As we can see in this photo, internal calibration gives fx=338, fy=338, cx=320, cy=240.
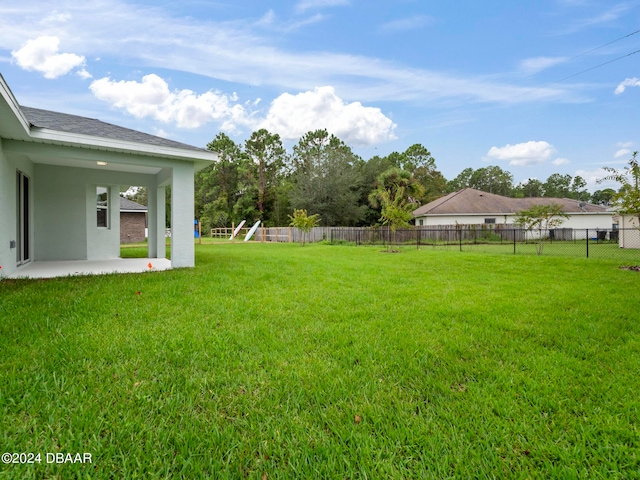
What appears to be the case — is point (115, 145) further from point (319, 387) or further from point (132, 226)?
point (132, 226)

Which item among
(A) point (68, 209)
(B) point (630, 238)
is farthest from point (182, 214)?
(B) point (630, 238)

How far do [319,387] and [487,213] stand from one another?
92.8 feet

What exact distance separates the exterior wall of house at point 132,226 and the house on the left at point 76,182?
14.6m

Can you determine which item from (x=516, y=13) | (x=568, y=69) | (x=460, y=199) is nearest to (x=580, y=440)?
(x=516, y=13)

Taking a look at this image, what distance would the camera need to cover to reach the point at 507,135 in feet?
70.8

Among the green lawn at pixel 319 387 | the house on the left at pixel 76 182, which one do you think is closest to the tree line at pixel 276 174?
the house on the left at pixel 76 182

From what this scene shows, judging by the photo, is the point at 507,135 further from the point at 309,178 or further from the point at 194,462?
the point at 194,462

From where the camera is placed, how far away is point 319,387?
2486 mm

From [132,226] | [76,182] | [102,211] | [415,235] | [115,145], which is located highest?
[115,145]

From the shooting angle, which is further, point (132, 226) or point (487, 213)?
point (487, 213)

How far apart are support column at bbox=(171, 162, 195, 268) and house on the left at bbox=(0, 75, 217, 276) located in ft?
0.07

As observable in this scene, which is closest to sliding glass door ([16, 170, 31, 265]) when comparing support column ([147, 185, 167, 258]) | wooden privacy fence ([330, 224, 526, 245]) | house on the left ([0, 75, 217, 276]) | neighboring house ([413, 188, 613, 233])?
house on the left ([0, 75, 217, 276])

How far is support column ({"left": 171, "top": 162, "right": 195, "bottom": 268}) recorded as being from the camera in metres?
8.26

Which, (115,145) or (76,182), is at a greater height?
(115,145)
